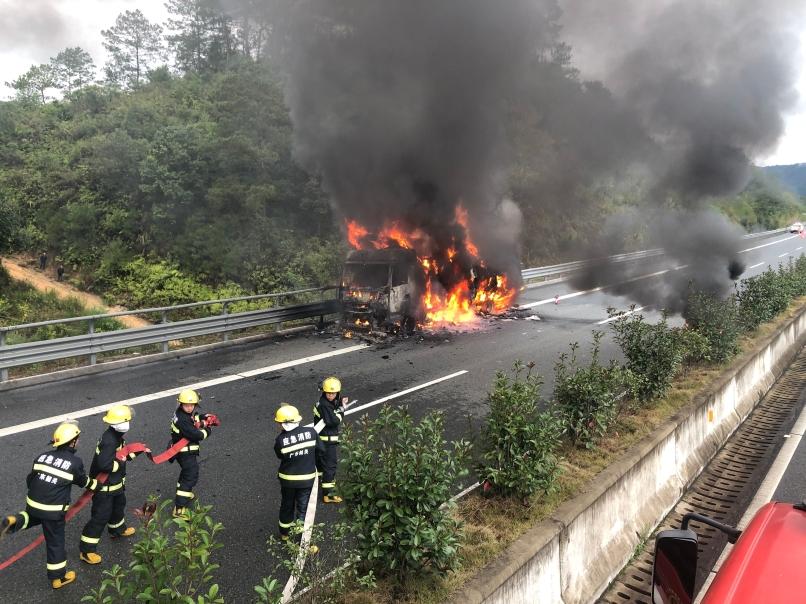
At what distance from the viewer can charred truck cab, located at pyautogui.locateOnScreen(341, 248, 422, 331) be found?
12.9m

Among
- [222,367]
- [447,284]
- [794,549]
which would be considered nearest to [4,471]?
[222,367]

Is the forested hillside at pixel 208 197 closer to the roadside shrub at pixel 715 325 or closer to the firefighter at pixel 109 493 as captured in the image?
the roadside shrub at pixel 715 325

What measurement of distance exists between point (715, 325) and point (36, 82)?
2118 inches

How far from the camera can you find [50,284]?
23547 millimetres

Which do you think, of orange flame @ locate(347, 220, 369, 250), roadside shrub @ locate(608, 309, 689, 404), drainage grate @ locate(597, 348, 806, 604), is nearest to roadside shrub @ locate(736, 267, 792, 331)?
drainage grate @ locate(597, 348, 806, 604)

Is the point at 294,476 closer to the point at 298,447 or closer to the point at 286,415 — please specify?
the point at 298,447

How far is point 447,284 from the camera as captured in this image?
15406 millimetres

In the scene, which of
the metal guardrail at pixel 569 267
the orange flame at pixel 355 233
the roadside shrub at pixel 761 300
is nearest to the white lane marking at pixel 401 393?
the roadside shrub at pixel 761 300

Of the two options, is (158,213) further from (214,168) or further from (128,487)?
(128,487)

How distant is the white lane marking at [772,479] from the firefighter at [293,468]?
355 centimetres

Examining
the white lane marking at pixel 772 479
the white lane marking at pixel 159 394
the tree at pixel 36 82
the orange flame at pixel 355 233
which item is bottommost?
the white lane marking at pixel 772 479

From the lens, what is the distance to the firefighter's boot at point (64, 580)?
13.1 feet

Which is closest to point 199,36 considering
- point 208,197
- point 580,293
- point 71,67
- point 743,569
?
point 71,67

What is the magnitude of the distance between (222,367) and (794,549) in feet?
30.7
